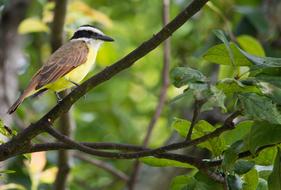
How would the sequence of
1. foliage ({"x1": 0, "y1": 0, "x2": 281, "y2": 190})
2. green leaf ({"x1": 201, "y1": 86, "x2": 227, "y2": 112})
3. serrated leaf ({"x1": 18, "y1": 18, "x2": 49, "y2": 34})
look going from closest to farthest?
green leaf ({"x1": 201, "y1": 86, "x2": 227, "y2": 112}) < foliage ({"x1": 0, "y1": 0, "x2": 281, "y2": 190}) < serrated leaf ({"x1": 18, "y1": 18, "x2": 49, "y2": 34})

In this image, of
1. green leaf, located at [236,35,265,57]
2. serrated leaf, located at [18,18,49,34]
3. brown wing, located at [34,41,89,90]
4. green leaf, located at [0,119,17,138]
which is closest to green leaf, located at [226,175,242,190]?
green leaf, located at [0,119,17,138]

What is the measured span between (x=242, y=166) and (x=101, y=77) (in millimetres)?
512

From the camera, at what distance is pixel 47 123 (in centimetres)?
203

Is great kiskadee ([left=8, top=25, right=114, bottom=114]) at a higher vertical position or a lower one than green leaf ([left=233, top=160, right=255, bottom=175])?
higher

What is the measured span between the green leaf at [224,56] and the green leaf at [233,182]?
34cm

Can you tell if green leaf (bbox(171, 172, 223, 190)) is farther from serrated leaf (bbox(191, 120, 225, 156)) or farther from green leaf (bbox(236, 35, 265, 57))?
green leaf (bbox(236, 35, 265, 57))

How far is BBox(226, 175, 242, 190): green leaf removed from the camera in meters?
1.82

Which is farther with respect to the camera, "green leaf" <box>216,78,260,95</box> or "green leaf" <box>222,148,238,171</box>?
"green leaf" <box>222,148,238,171</box>

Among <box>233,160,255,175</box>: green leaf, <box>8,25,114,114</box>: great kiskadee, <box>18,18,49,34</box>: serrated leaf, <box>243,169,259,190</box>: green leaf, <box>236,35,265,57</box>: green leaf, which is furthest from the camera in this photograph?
<box>18,18,49,34</box>: serrated leaf

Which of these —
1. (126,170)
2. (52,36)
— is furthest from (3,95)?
(126,170)

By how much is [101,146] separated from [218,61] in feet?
1.54

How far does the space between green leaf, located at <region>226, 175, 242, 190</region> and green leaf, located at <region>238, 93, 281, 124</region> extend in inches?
10.8

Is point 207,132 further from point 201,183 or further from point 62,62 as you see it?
point 62,62

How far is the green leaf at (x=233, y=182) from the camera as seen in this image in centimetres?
182
